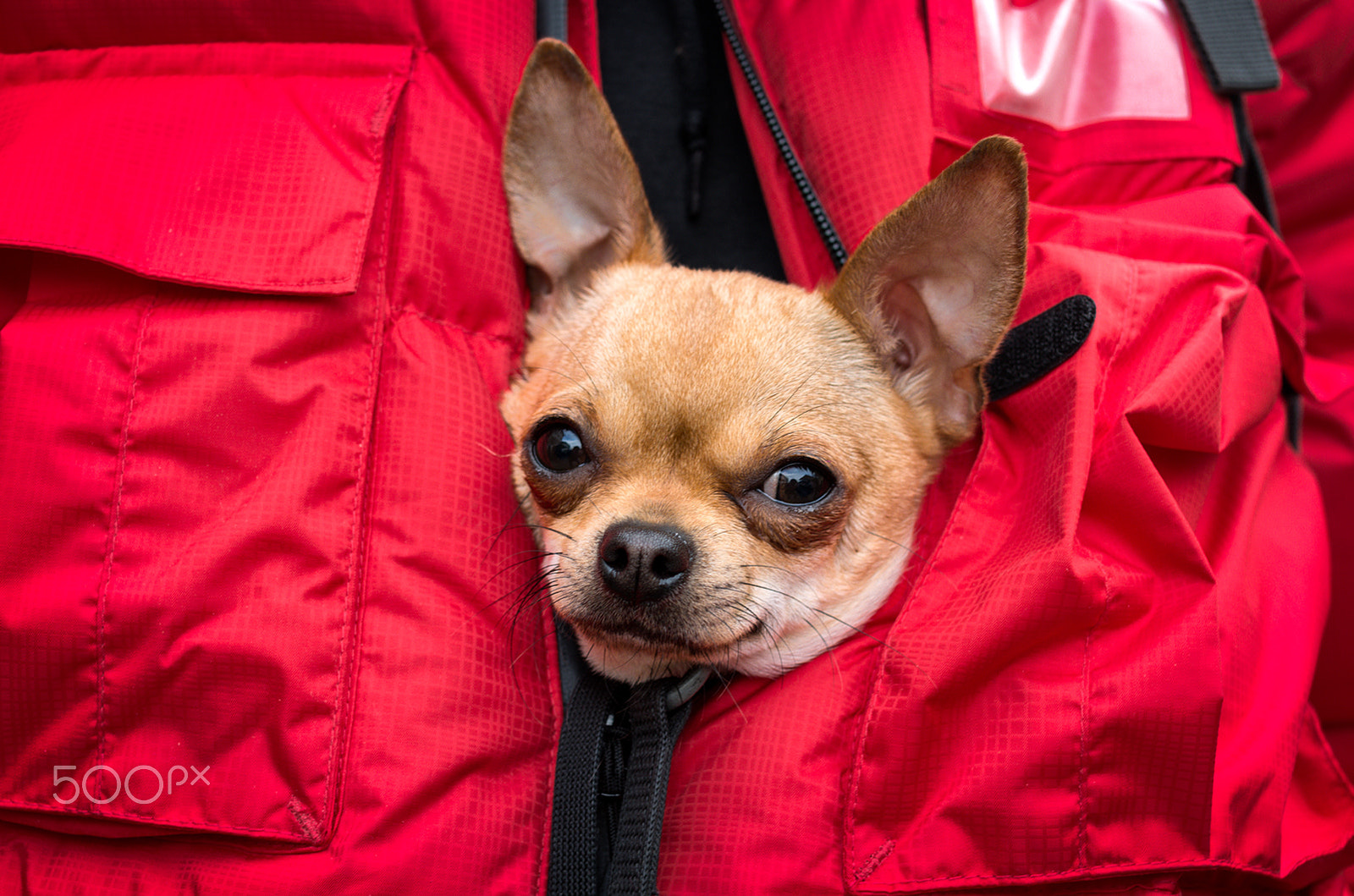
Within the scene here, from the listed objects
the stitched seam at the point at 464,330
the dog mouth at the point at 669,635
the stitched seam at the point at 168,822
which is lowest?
the stitched seam at the point at 168,822

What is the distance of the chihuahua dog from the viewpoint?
199 cm

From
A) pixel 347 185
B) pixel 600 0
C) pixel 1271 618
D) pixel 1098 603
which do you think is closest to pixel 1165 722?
pixel 1098 603

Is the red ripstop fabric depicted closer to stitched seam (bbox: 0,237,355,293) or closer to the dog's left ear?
the dog's left ear

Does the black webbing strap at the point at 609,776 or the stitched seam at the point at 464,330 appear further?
the stitched seam at the point at 464,330

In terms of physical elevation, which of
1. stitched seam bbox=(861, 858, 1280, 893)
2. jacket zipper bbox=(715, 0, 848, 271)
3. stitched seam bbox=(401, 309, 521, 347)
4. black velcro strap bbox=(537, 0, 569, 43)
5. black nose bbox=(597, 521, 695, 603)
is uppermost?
black velcro strap bbox=(537, 0, 569, 43)

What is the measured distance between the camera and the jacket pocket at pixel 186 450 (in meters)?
1.85

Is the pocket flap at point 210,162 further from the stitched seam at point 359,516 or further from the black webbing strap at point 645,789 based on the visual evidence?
the black webbing strap at point 645,789

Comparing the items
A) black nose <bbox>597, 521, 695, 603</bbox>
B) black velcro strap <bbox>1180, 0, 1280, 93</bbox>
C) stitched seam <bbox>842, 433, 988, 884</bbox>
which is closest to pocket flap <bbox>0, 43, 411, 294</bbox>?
black nose <bbox>597, 521, 695, 603</bbox>

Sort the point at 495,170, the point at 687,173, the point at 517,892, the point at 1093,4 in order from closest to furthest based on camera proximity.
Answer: the point at 517,892 < the point at 495,170 < the point at 1093,4 < the point at 687,173

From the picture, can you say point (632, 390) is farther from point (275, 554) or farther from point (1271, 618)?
Result: point (1271, 618)

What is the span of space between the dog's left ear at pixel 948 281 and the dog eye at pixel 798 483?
17.1 inches

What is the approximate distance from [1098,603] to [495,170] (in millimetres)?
1826

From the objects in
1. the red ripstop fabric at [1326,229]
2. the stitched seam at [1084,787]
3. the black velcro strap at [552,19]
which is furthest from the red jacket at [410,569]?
the red ripstop fabric at [1326,229]

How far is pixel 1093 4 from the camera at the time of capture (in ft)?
8.12
